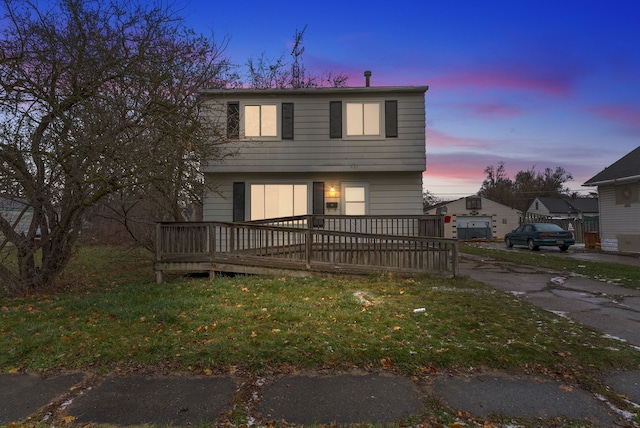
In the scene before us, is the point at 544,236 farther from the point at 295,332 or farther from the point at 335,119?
the point at 295,332

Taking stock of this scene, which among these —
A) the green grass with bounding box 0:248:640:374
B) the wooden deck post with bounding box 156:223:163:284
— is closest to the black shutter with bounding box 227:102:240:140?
the wooden deck post with bounding box 156:223:163:284

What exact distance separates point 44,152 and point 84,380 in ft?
16.2

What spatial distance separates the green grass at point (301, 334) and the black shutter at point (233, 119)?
17.9 feet

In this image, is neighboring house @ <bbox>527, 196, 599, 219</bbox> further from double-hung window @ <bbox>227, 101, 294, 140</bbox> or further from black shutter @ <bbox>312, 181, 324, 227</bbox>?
double-hung window @ <bbox>227, 101, 294, 140</bbox>

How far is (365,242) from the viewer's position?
9.30 m

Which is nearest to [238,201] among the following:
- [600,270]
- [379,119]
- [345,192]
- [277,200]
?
[277,200]

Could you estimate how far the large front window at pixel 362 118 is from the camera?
35.6 feet

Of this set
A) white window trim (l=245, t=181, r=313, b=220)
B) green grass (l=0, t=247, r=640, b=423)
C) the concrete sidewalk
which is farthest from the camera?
white window trim (l=245, t=181, r=313, b=220)

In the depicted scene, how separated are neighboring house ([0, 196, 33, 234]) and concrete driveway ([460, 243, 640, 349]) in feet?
32.7

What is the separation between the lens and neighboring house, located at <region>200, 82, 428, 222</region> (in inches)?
421

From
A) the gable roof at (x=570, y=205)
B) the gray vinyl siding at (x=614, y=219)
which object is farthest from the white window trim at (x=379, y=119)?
the gable roof at (x=570, y=205)

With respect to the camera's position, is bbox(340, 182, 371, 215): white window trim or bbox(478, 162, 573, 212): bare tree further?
bbox(478, 162, 573, 212): bare tree

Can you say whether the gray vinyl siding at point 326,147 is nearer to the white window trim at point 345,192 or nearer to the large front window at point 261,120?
the large front window at point 261,120

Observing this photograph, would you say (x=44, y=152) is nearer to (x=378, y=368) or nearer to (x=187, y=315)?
(x=187, y=315)
